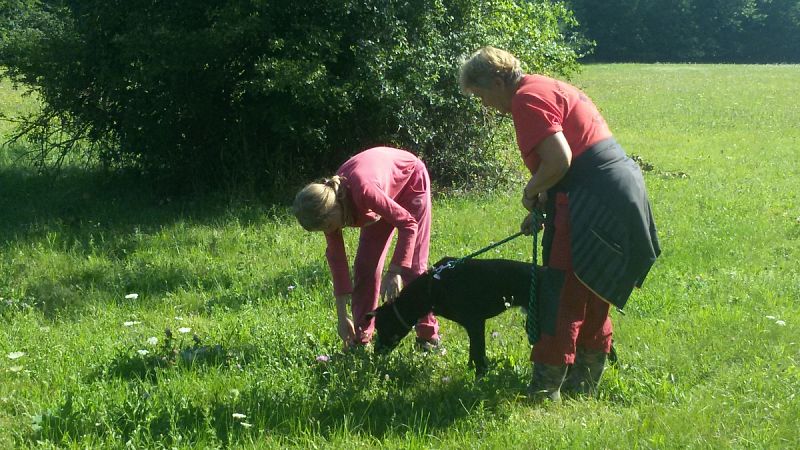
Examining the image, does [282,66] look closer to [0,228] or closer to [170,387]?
[0,228]

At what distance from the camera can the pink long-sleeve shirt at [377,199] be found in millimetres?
4461

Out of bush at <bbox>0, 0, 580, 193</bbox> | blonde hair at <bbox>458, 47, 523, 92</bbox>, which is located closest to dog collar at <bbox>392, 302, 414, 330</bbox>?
blonde hair at <bbox>458, 47, 523, 92</bbox>

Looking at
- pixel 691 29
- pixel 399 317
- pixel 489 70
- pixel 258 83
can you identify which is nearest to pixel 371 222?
pixel 399 317

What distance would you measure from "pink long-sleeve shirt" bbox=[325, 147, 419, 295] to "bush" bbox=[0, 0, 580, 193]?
386 cm

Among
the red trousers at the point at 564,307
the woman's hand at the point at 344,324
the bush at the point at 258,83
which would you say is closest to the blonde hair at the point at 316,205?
the woman's hand at the point at 344,324

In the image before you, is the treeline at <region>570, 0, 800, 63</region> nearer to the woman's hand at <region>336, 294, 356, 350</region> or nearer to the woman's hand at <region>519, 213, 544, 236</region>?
the woman's hand at <region>519, 213, 544, 236</region>

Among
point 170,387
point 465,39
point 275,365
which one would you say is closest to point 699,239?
point 465,39

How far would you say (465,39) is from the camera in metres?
10.0

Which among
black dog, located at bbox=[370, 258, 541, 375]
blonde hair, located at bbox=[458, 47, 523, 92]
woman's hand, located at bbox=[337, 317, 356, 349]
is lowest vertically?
woman's hand, located at bbox=[337, 317, 356, 349]

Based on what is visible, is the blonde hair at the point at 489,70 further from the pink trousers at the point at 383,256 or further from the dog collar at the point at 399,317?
the dog collar at the point at 399,317

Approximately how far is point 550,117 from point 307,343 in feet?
7.11

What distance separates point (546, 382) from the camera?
434cm

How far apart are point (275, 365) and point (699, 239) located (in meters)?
4.53

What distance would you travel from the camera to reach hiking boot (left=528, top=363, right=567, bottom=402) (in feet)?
14.2
